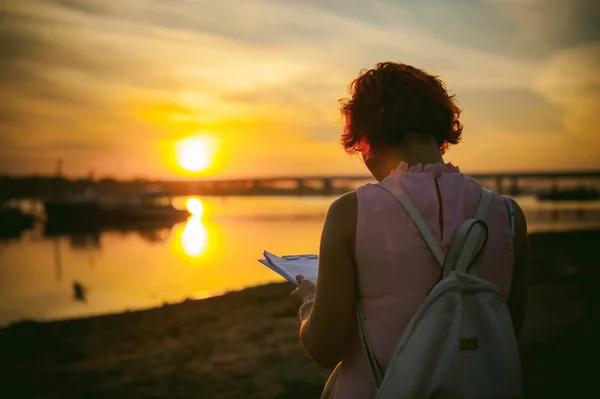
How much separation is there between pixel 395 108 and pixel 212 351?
5459 mm

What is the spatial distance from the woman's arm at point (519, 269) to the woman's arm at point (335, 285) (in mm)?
489

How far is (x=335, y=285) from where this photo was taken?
4.82 feet

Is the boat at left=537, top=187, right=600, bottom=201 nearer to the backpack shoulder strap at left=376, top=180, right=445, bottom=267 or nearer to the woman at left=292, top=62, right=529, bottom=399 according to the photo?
the woman at left=292, top=62, right=529, bottom=399

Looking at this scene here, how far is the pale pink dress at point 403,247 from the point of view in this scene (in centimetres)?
141

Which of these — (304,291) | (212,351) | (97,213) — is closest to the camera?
(304,291)

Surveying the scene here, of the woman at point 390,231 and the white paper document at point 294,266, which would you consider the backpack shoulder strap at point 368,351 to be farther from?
the white paper document at point 294,266

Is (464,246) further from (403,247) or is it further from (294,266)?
(294,266)

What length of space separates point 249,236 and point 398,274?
128 ft

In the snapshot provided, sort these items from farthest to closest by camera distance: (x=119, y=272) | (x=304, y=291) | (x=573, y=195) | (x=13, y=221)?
1. (x=573, y=195)
2. (x=13, y=221)
3. (x=119, y=272)
4. (x=304, y=291)

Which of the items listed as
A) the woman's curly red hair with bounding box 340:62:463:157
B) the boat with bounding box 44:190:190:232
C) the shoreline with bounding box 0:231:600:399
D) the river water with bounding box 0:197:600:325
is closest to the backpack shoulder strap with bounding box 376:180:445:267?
the woman's curly red hair with bounding box 340:62:463:157

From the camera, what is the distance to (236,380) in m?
5.28

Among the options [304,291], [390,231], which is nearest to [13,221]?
[304,291]

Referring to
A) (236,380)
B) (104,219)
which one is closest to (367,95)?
(236,380)

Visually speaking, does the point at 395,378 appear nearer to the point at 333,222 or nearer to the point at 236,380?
the point at 333,222
